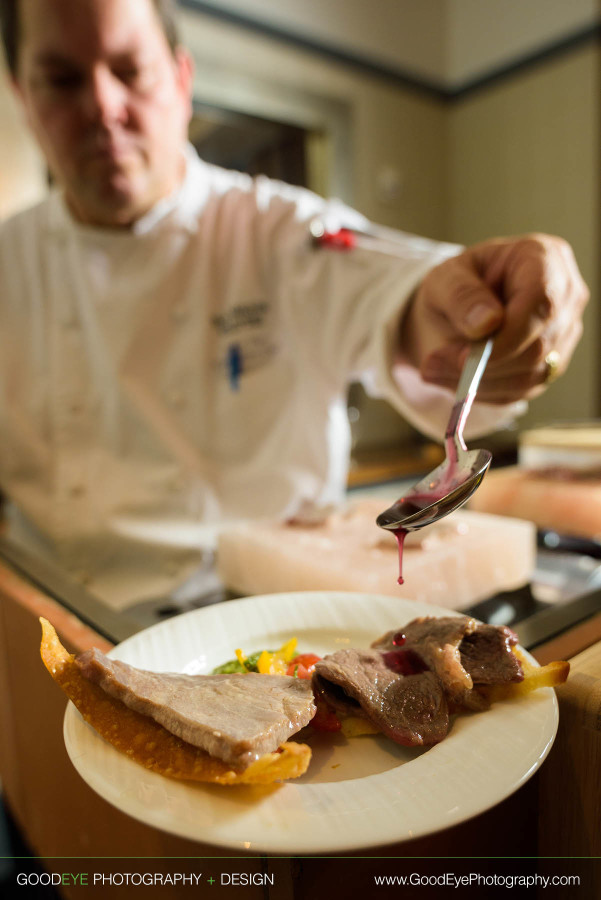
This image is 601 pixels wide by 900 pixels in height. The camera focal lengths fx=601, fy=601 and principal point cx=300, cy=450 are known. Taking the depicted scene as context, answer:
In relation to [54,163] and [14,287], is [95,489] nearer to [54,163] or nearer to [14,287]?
[14,287]

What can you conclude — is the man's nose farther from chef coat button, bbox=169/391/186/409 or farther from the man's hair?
chef coat button, bbox=169/391/186/409

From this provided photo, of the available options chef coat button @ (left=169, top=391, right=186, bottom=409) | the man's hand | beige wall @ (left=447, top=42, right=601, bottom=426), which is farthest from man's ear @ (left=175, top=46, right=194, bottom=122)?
beige wall @ (left=447, top=42, right=601, bottom=426)

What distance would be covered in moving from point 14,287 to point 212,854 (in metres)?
1.33

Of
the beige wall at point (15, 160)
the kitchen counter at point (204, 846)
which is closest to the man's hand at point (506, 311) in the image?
the kitchen counter at point (204, 846)

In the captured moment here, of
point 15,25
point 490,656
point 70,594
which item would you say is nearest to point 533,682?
point 490,656

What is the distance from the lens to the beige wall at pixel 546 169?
2859 millimetres

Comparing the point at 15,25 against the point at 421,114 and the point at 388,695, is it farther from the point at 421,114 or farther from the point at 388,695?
the point at 421,114

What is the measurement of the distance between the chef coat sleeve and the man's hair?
44 centimetres

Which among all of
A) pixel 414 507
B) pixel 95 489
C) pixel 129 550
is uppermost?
pixel 414 507

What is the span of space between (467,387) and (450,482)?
0.38ft

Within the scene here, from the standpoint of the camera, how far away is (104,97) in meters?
1.03

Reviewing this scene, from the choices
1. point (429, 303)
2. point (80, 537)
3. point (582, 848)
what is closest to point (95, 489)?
point (80, 537)

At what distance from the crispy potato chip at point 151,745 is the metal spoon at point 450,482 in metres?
0.24

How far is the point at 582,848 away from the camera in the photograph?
0.47 meters
